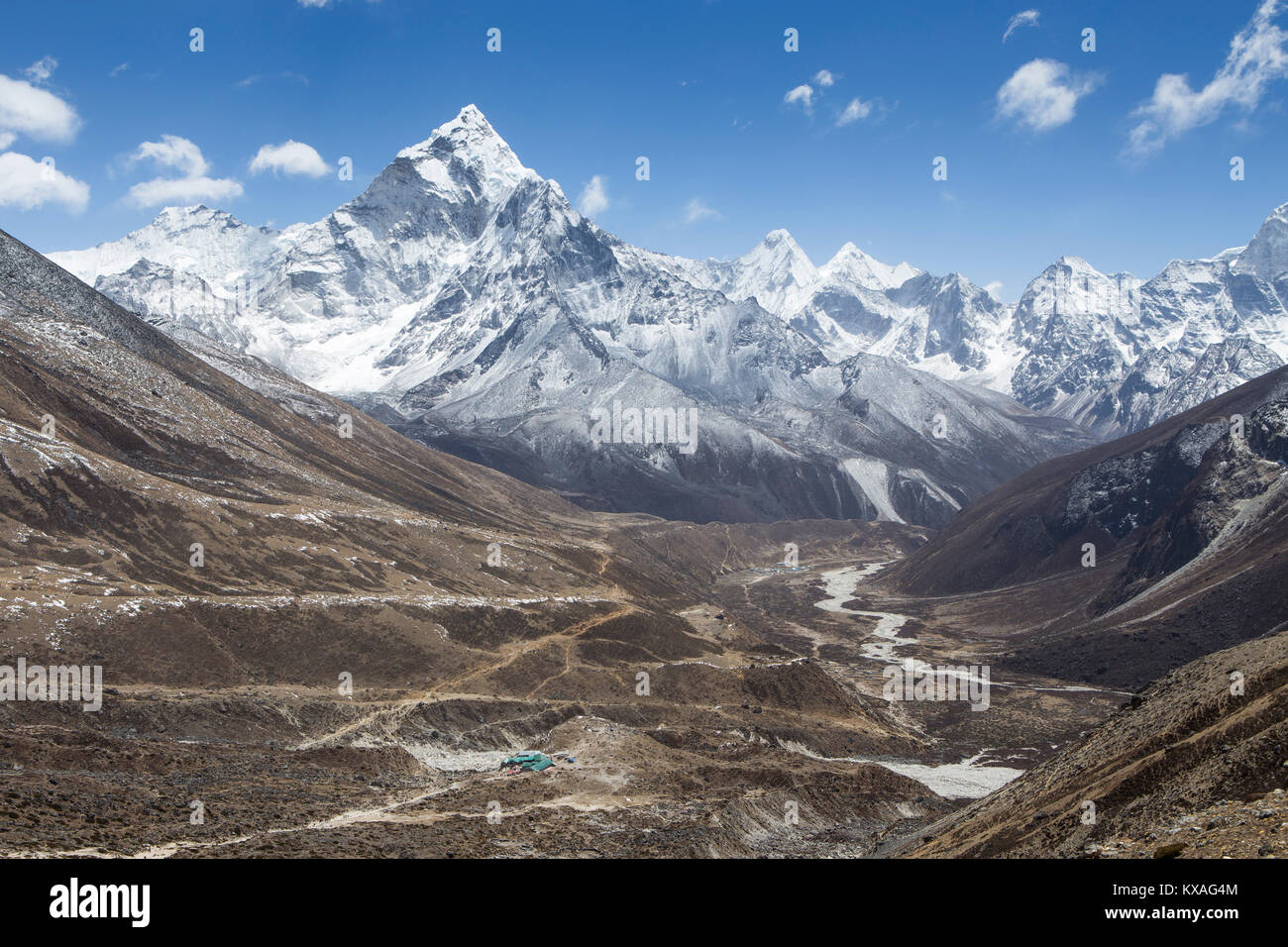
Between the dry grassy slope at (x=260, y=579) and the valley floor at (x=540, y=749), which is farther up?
the dry grassy slope at (x=260, y=579)

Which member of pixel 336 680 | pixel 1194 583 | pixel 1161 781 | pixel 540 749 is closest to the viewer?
pixel 1161 781

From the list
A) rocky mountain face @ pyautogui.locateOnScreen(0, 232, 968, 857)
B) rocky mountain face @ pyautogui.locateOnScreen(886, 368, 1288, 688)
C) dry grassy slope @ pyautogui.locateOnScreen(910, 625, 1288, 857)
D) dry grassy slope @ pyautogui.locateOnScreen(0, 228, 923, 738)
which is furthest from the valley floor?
rocky mountain face @ pyautogui.locateOnScreen(886, 368, 1288, 688)

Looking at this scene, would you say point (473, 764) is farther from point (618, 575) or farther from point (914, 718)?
point (618, 575)

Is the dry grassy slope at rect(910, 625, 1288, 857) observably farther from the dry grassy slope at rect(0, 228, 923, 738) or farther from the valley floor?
the dry grassy slope at rect(0, 228, 923, 738)

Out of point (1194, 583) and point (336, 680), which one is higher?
point (1194, 583)

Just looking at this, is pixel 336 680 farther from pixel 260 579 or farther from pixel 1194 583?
pixel 1194 583

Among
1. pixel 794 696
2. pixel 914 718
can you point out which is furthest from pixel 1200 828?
pixel 914 718

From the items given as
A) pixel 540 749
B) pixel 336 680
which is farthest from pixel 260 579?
pixel 540 749

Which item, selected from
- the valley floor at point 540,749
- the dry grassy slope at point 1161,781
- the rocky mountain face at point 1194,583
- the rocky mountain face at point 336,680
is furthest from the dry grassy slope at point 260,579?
the rocky mountain face at point 1194,583

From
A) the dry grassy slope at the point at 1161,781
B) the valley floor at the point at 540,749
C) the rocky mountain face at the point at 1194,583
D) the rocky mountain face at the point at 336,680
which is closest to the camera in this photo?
the dry grassy slope at the point at 1161,781

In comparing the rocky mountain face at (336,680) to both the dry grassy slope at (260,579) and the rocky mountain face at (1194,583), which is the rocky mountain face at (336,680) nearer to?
the dry grassy slope at (260,579)
